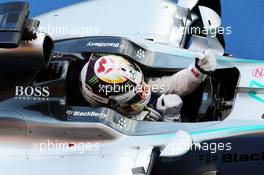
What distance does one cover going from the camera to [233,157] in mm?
2371

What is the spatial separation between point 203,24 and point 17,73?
1.07m

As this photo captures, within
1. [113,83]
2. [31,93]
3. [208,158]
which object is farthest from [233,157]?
[31,93]

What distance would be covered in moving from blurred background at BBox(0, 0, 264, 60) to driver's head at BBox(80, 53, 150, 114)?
1271 millimetres

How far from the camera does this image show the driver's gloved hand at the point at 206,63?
2.37 m

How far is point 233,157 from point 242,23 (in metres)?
1.45

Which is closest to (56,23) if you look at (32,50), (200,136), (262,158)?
(32,50)

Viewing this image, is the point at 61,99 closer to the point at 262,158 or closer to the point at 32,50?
the point at 32,50

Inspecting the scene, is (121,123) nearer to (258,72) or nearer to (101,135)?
(101,135)

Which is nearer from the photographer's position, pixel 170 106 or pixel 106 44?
pixel 170 106

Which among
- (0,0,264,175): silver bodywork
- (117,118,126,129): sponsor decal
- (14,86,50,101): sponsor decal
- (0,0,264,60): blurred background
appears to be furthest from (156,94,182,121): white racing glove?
(0,0,264,60): blurred background

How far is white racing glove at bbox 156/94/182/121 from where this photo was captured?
7.87 ft

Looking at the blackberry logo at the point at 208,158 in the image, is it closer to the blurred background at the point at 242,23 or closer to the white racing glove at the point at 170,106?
the white racing glove at the point at 170,106

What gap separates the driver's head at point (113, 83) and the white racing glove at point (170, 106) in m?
0.07

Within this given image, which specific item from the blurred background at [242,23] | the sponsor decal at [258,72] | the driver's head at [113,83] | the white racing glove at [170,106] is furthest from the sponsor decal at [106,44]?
the blurred background at [242,23]
